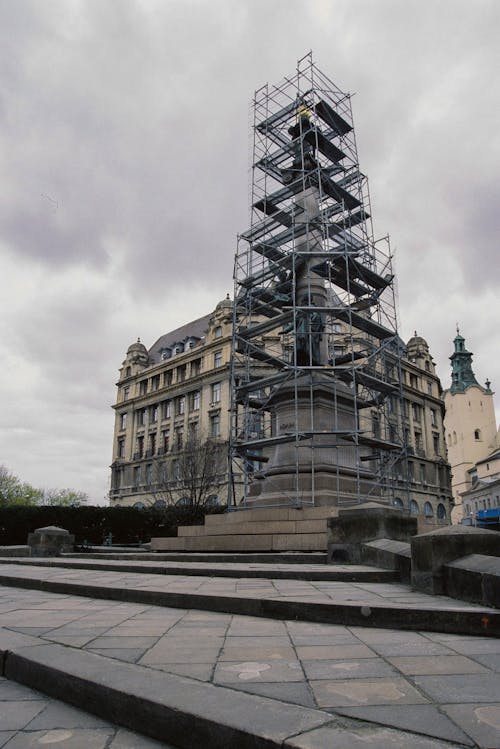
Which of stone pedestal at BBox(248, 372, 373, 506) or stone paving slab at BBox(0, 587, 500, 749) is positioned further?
stone pedestal at BBox(248, 372, 373, 506)

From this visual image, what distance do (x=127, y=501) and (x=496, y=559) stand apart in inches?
2257

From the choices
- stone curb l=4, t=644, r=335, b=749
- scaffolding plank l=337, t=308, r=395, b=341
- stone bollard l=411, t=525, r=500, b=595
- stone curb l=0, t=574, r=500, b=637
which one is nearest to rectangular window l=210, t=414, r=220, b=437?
scaffolding plank l=337, t=308, r=395, b=341

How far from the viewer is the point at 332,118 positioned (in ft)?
87.2

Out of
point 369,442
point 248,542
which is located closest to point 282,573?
point 248,542

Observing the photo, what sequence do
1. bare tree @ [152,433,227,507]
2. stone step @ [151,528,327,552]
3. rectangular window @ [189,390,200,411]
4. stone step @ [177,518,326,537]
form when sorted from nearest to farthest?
stone step @ [151,528,327,552], stone step @ [177,518,326,537], bare tree @ [152,433,227,507], rectangular window @ [189,390,200,411]

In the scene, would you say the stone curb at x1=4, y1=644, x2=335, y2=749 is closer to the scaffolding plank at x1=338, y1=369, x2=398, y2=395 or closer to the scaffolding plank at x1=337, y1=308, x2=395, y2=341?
the scaffolding plank at x1=338, y1=369, x2=398, y2=395

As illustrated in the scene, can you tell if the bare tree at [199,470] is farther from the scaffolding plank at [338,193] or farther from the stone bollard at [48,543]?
the scaffolding plank at [338,193]

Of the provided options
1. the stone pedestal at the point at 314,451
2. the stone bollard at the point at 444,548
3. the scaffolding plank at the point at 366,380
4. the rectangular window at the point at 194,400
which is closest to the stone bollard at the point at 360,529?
the stone bollard at the point at 444,548

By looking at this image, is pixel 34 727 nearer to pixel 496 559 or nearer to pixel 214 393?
pixel 496 559

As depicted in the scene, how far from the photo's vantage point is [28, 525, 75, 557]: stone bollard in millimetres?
17000

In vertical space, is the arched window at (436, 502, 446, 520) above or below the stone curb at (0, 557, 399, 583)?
above

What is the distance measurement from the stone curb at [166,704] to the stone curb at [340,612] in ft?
7.08

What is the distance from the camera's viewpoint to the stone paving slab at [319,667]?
244 centimetres

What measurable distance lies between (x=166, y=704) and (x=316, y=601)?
9.08ft
